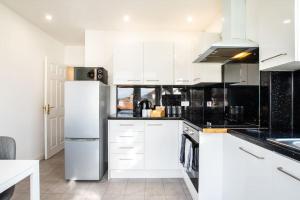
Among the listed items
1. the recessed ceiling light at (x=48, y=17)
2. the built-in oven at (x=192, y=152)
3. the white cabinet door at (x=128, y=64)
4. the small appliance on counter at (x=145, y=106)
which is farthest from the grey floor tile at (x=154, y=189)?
the recessed ceiling light at (x=48, y=17)

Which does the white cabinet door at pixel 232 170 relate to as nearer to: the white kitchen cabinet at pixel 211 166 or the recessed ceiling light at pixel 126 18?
the white kitchen cabinet at pixel 211 166

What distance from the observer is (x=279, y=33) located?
1.52 meters

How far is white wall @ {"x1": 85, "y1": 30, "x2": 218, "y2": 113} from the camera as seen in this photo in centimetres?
381

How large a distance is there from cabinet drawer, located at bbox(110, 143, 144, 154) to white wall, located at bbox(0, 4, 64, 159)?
5.00ft

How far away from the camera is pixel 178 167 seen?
10.3 feet

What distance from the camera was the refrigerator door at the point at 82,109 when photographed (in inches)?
117

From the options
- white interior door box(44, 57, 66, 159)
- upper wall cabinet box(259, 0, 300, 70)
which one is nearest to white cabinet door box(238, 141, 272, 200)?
upper wall cabinet box(259, 0, 300, 70)

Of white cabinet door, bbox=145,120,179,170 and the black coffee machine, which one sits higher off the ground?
the black coffee machine

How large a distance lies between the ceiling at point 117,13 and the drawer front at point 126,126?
5.25ft

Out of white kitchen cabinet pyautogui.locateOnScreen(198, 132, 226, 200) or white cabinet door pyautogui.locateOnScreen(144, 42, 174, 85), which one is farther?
white cabinet door pyautogui.locateOnScreen(144, 42, 174, 85)

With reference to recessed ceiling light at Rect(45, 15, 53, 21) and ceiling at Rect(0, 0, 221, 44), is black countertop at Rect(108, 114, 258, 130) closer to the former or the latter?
ceiling at Rect(0, 0, 221, 44)

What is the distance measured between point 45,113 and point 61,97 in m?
0.80

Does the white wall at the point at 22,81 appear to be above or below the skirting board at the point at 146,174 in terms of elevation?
above

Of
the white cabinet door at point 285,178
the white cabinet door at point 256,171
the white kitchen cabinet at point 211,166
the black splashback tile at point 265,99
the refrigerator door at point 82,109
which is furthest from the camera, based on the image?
the refrigerator door at point 82,109
